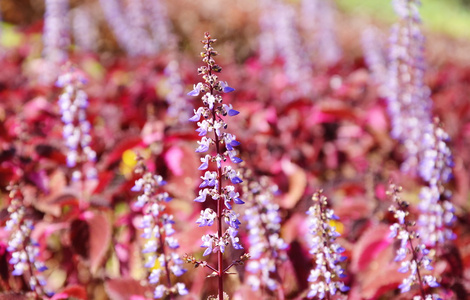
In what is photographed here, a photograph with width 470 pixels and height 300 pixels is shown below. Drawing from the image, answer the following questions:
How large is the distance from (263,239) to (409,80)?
5.94 feet

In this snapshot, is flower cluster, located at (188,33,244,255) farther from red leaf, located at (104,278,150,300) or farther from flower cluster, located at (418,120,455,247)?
flower cluster, located at (418,120,455,247)

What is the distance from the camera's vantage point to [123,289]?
1813 mm

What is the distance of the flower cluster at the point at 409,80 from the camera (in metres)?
2.98

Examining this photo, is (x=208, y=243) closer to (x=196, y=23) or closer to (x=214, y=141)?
(x=214, y=141)

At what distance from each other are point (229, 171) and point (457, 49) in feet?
32.9

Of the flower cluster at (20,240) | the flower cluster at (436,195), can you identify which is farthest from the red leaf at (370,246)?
the flower cluster at (20,240)

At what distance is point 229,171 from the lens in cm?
134

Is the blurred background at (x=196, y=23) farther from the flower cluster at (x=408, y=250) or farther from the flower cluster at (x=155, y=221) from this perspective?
the flower cluster at (x=408, y=250)

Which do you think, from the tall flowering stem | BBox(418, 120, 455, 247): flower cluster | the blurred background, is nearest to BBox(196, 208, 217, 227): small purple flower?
the tall flowering stem

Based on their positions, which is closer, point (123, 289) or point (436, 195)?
point (123, 289)

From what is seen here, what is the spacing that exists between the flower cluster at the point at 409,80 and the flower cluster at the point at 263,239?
1.53 m

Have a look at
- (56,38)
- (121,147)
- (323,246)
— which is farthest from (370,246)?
(56,38)

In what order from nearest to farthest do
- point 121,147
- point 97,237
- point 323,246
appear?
point 323,246, point 97,237, point 121,147

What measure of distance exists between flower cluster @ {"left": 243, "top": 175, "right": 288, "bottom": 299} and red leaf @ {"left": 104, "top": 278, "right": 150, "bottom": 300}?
0.42m
